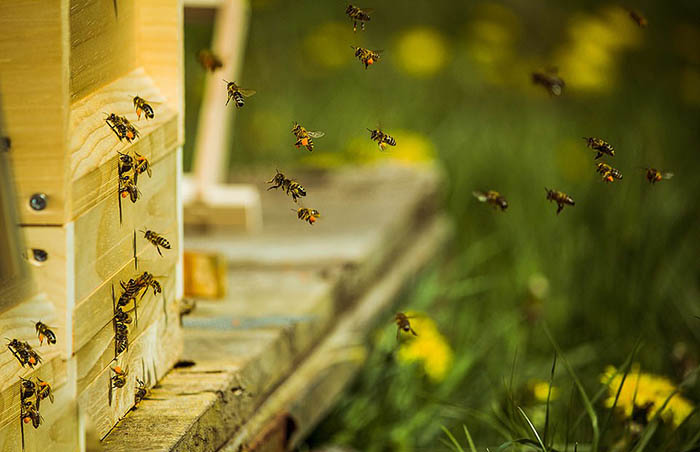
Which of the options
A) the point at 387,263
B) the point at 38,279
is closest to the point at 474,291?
the point at 387,263

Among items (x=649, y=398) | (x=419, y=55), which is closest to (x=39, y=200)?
(x=649, y=398)

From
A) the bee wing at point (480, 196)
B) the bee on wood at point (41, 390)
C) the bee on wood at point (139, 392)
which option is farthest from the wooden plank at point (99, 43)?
the bee wing at point (480, 196)

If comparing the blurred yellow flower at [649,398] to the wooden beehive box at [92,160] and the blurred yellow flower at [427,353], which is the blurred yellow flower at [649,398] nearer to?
the blurred yellow flower at [427,353]

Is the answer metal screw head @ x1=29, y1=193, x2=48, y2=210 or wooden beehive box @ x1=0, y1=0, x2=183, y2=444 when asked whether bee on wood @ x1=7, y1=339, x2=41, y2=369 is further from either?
metal screw head @ x1=29, y1=193, x2=48, y2=210

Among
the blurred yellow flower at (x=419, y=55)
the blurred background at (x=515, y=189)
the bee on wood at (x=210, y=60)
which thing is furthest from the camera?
the blurred yellow flower at (x=419, y=55)

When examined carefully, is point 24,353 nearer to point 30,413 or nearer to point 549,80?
point 30,413

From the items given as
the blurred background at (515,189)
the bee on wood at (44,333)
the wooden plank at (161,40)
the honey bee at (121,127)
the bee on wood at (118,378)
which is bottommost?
the blurred background at (515,189)

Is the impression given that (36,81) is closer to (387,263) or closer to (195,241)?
(195,241)
